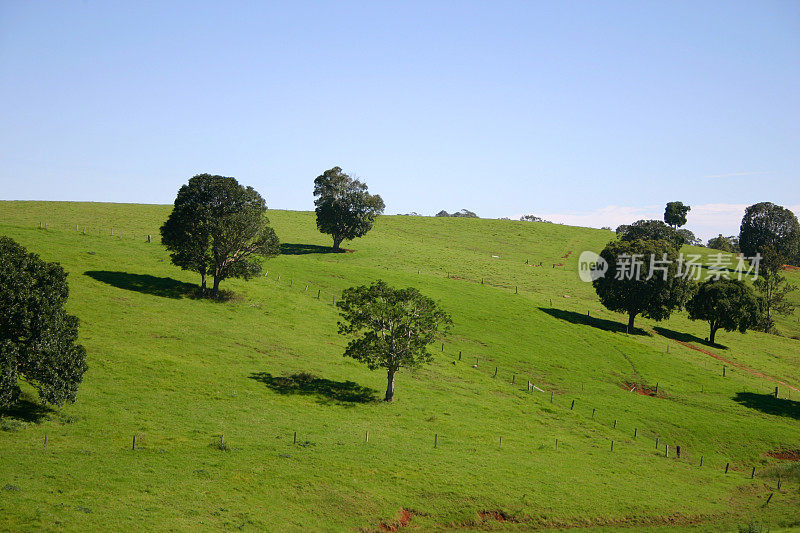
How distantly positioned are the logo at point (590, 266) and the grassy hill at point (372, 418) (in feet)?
26.3

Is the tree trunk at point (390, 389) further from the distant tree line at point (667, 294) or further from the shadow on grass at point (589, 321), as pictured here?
the distant tree line at point (667, 294)

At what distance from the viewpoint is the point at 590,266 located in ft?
435

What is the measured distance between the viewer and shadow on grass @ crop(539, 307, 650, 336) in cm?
9353

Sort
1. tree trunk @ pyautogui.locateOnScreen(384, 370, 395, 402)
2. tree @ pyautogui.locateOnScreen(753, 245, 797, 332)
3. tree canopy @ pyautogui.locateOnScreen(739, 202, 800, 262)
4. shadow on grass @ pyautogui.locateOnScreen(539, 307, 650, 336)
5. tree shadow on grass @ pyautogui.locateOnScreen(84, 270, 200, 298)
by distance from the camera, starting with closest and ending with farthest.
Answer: tree trunk @ pyautogui.locateOnScreen(384, 370, 395, 402), tree shadow on grass @ pyautogui.locateOnScreen(84, 270, 200, 298), shadow on grass @ pyautogui.locateOnScreen(539, 307, 650, 336), tree @ pyautogui.locateOnScreen(753, 245, 797, 332), tree canopy @ pyautogui.locateOnScreen(739, 202, 800, 262)

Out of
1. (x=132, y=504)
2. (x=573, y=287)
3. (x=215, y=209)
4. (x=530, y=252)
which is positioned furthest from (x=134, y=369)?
(x=530, y=252)

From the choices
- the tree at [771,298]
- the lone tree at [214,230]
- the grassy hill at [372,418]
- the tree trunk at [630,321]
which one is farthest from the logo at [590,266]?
the lone tree at [214,230]

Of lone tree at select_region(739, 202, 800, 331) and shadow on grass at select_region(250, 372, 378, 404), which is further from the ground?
lone tree at select_region(739, 202, 800, 331)

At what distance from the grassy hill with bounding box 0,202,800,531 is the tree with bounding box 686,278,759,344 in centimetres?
400

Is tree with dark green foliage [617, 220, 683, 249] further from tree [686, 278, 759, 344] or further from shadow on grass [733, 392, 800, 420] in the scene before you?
shadow on grass [733, 392, 800, 420]

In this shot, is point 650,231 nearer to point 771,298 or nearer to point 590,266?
point 590,266

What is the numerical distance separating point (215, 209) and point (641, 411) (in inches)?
2312

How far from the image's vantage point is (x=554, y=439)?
5434cm

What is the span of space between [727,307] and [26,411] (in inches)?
3899

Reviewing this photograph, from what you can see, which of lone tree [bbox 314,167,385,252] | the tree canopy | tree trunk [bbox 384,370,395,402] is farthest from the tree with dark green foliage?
tree trunk [bbox 384,370,395,402]
